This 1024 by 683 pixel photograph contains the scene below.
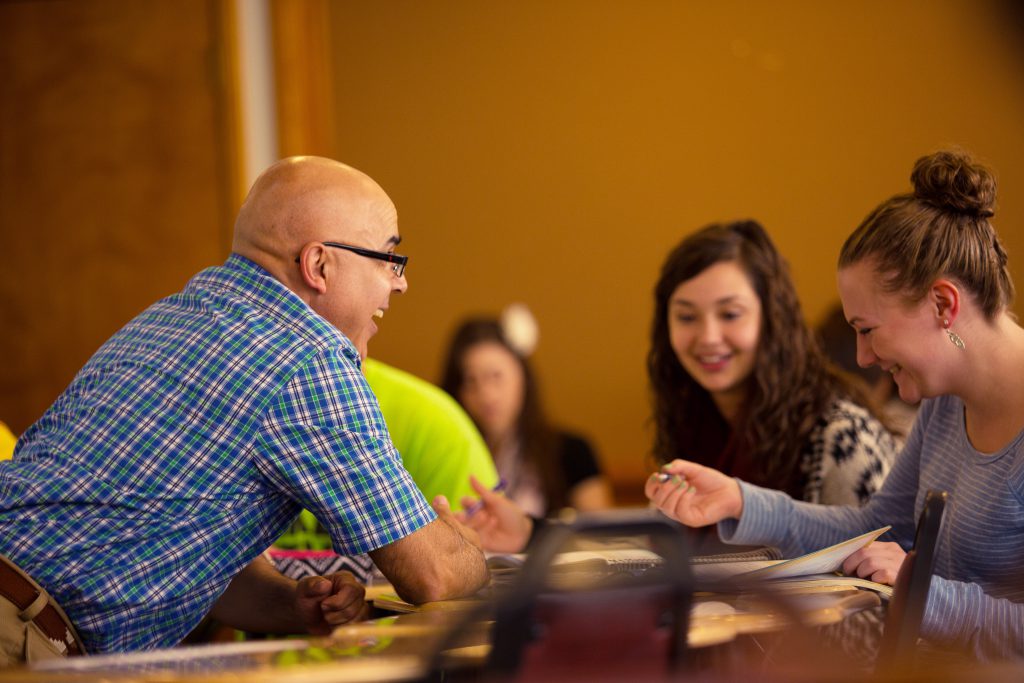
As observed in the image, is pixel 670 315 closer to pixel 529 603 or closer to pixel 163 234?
pixel 529 603

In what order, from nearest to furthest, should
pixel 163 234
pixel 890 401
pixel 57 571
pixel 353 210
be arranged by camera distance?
pixel 57 571, pixel 353 210, pixel 890 401, pixel 163 234

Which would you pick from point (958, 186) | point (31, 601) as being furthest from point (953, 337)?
point (31, 601)

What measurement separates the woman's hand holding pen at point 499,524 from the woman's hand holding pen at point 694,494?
1.06 ft

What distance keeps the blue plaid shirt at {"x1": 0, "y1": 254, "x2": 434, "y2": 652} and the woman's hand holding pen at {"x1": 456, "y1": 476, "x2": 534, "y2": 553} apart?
0.56m

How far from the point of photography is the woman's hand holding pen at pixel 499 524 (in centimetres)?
201

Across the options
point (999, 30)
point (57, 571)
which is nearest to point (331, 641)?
point (57, 571)

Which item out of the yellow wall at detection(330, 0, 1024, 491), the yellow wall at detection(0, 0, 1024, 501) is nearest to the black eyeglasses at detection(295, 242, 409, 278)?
the yellow wall at detection(0, 0, 1024, 501)

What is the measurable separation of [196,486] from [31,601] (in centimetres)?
24

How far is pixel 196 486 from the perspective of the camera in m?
1.45

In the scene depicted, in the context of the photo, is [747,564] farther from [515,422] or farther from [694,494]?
[515,422]

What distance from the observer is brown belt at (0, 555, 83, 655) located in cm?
135

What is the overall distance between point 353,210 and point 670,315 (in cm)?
96

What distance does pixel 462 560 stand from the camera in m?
1.48

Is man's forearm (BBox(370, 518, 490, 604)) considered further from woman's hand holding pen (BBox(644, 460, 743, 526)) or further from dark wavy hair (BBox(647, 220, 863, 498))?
dark wavy hair (BBox(647, 220, 863, 498))
